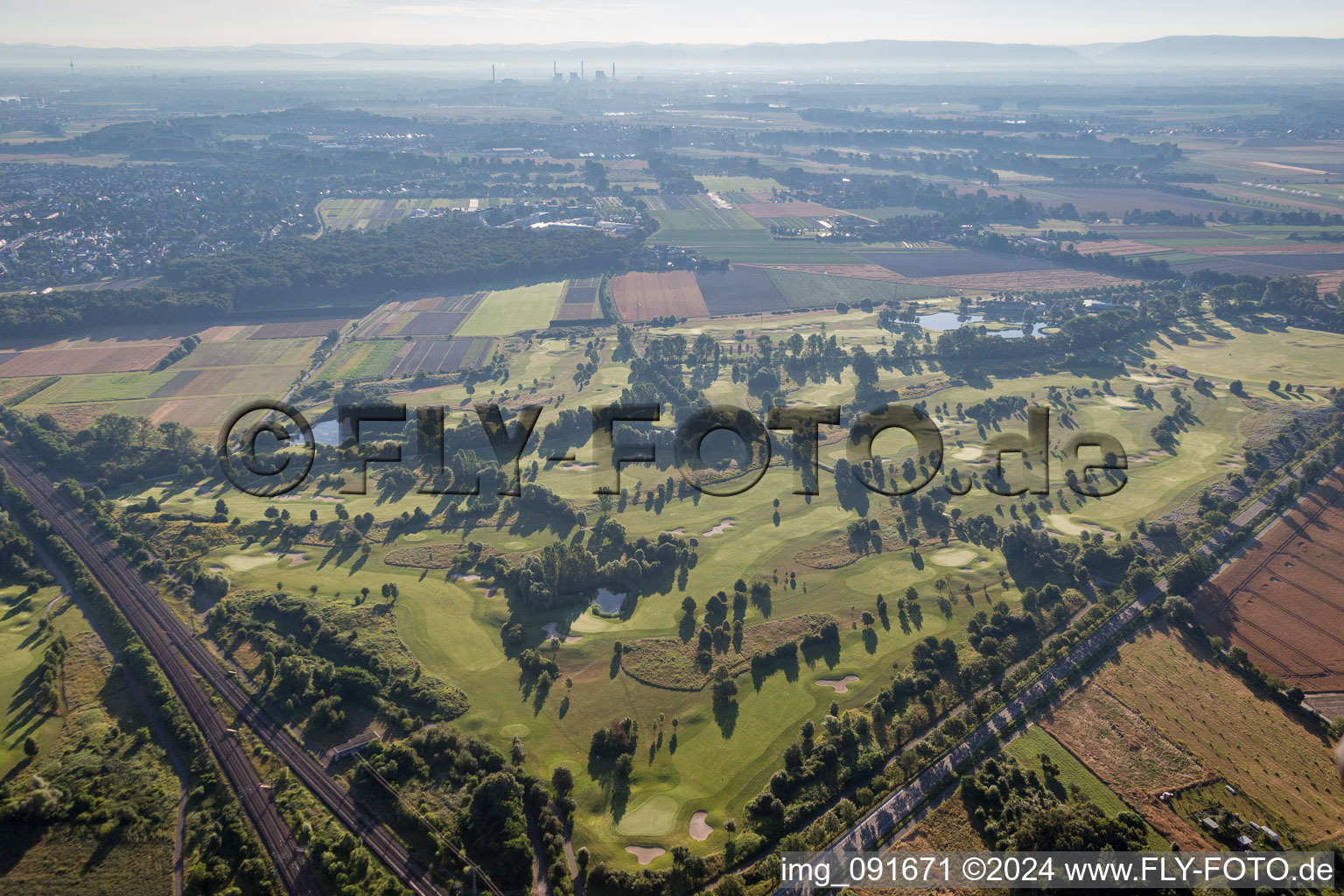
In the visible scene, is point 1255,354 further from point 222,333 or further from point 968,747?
point 222,333

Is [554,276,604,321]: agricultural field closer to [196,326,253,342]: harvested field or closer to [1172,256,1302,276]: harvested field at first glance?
[196,326,253,342]: harvested field

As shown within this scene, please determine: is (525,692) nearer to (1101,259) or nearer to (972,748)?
(972,748)

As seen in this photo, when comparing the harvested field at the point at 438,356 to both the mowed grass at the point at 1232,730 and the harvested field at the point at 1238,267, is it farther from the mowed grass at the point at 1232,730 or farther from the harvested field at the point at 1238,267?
the harvested field at the point at 1238,267

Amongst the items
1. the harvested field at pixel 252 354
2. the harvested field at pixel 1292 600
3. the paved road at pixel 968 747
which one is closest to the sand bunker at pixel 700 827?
the paved road at pixel 968 747

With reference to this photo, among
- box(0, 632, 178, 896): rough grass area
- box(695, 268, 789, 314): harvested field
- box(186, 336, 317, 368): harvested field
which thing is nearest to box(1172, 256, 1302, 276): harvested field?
box(695, 268, 789, 314): harvested field

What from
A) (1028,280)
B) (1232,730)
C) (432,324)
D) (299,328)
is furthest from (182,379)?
A: (1028,280)

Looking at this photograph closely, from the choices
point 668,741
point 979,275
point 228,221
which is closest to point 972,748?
point 668,741
